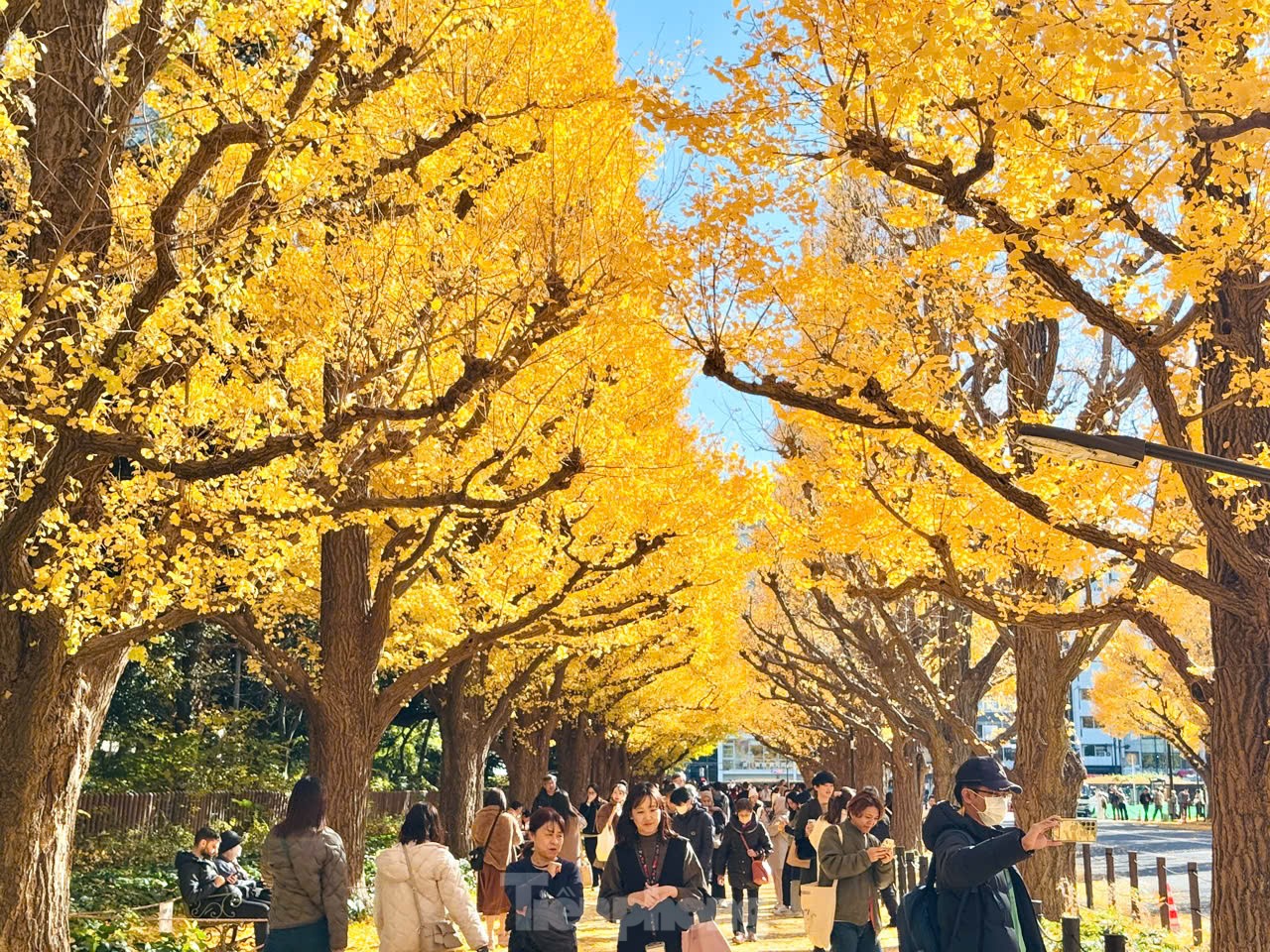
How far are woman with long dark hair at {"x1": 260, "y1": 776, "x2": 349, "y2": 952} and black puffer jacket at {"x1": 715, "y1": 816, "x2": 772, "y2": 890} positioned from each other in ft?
23.7

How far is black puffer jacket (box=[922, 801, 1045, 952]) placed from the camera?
4777 mm

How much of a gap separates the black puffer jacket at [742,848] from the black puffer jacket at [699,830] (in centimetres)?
332

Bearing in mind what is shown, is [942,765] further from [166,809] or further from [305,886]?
[305,886]

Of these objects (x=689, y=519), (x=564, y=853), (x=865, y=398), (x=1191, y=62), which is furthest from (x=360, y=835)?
A: (x=1191, y=62)

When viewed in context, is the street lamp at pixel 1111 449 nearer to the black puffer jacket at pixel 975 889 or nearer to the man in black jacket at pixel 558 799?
the black puffer jacket at pixel 975 889

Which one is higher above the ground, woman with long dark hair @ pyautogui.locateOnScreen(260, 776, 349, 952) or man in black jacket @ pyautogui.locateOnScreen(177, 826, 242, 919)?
woman with long dark hair @ pyautogui.locateOnScreen(260, 776, 349, 952)

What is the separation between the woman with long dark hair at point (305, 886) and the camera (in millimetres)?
6621

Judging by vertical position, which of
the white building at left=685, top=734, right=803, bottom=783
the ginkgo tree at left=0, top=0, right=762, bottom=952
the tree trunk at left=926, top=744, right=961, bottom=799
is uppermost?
the ginkgo tree at left=0, top=0, right=762, bottom=952

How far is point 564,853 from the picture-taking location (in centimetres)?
1362

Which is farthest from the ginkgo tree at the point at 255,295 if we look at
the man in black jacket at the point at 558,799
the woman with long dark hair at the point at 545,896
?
the man in black jacket at the point at 558,799

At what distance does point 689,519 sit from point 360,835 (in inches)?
201

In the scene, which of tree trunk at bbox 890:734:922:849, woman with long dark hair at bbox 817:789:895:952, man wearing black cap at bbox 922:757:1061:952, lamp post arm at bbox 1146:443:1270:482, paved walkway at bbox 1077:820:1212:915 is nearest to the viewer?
man wearing black cap at bbox 922:757:1061:952

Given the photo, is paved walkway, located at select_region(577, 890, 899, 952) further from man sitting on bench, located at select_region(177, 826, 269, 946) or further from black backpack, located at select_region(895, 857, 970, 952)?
black backpack, located at select_region(895, 857, 970, 952)

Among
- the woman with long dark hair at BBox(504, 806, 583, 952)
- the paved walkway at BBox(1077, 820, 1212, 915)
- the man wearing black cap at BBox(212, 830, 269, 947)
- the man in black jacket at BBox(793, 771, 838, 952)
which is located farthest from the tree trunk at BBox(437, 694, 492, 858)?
the woman with long dark hair at BBox(504, 806, 583, 952)
